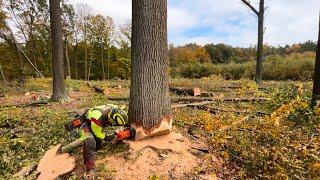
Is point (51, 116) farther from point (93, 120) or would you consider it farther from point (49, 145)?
point (93, 120)

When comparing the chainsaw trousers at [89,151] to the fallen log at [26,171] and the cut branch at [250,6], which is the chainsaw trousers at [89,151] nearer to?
the fallen log at [26,171]

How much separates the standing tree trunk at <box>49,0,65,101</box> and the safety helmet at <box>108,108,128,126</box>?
7941 millimetres

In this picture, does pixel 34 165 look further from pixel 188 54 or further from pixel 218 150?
pixel 188 54

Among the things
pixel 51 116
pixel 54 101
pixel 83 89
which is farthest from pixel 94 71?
pixel 51 116

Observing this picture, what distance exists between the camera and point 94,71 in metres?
53.8

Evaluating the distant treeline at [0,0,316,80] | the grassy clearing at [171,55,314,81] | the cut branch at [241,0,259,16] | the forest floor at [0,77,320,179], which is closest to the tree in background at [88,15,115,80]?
the distant treeline at [0,0,316,80]

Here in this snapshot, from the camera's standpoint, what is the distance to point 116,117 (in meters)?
6.26

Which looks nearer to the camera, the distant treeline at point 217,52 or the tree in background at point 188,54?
the distant treeline at point 217,52

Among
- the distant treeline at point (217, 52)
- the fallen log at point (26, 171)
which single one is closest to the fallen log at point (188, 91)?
the fallen log at point (26, 171)

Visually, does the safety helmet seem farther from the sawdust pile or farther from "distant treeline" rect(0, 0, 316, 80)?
"distant treeline" rect(0, 0, 316, 80)

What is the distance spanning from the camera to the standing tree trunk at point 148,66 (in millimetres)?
6410

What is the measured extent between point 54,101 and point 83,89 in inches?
258

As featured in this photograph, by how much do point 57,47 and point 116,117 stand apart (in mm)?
8270

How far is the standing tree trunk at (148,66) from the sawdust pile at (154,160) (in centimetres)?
23
